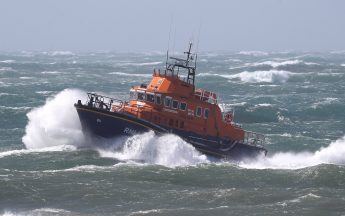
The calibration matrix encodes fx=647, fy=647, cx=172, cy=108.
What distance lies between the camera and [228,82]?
92.7m

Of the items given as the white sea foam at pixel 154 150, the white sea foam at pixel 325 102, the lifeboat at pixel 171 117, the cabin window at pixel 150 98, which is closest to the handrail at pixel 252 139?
the lifeboat at pixel 171 117

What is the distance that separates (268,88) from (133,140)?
2126 inches

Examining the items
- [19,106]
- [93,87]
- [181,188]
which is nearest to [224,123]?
[181,188]

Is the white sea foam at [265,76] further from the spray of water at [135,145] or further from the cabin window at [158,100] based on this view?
the cabin window at [158,100]

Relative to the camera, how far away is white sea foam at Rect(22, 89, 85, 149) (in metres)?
37.1

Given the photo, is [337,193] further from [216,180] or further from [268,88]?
[268,88]

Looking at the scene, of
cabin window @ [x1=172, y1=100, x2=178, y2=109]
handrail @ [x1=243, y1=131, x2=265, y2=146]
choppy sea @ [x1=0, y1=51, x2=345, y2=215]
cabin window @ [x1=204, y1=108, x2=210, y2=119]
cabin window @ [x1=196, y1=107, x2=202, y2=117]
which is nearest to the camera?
choppy sea @ [x1=0, y1=51, x2=345, y2=215]

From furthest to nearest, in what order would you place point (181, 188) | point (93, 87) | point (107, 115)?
point (93, 87), point (107, 115), point (181, 188)

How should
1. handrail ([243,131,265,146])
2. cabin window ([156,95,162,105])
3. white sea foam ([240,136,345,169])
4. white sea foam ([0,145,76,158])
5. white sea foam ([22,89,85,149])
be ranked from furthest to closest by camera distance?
1. handrail ([243,131,265,146])
2. white sea foam ([22,89,85,149])
3. white sea foam ([240,136,345,169])
4. cabin window ([156,95,162,105])
5. white sea foam ([0,145,76,158])

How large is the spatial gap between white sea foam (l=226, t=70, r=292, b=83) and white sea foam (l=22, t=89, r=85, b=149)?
204 feet

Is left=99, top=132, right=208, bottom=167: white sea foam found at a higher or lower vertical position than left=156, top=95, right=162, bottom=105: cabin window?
lower

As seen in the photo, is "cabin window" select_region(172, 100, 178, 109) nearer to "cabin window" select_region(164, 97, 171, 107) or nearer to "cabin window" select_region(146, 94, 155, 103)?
"cabin window" select_region(164, 97, 171, 107)

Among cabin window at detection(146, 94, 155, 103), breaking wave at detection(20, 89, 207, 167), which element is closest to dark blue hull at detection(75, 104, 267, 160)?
breaking wave at detection(20, 89, 207, 167)

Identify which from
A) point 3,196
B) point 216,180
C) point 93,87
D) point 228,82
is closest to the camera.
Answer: point 3,196
